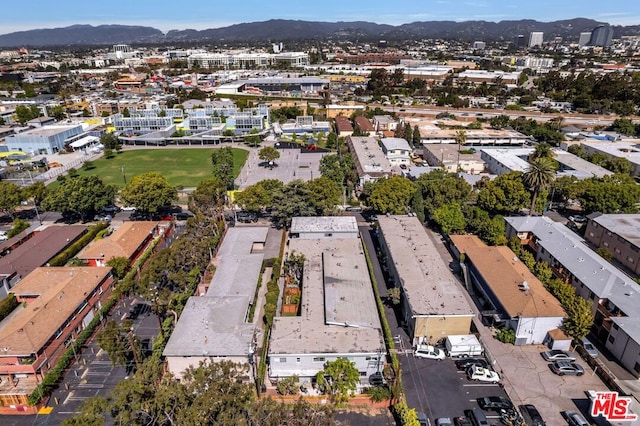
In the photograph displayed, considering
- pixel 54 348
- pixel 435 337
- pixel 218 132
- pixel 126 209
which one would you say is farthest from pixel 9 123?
pixel 435 337

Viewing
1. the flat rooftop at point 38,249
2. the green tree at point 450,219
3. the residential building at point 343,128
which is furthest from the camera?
the residential building at point 343,128

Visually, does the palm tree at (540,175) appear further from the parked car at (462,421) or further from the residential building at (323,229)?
the parked car at (462,421)

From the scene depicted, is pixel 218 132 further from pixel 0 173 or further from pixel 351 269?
pixel 351 269

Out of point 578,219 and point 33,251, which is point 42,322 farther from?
point 578,219

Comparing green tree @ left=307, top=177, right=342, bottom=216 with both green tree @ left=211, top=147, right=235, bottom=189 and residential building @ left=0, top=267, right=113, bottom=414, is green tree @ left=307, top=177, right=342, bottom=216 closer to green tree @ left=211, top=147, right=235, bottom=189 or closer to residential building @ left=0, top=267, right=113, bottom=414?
green tree @ left=211, top=147, right=235, bottom=189

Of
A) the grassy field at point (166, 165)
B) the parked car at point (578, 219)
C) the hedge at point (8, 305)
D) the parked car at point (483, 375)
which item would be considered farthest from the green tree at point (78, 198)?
the parked car at point (578, 219)

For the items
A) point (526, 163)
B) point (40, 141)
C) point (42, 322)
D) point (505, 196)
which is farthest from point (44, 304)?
point (40, 141)
